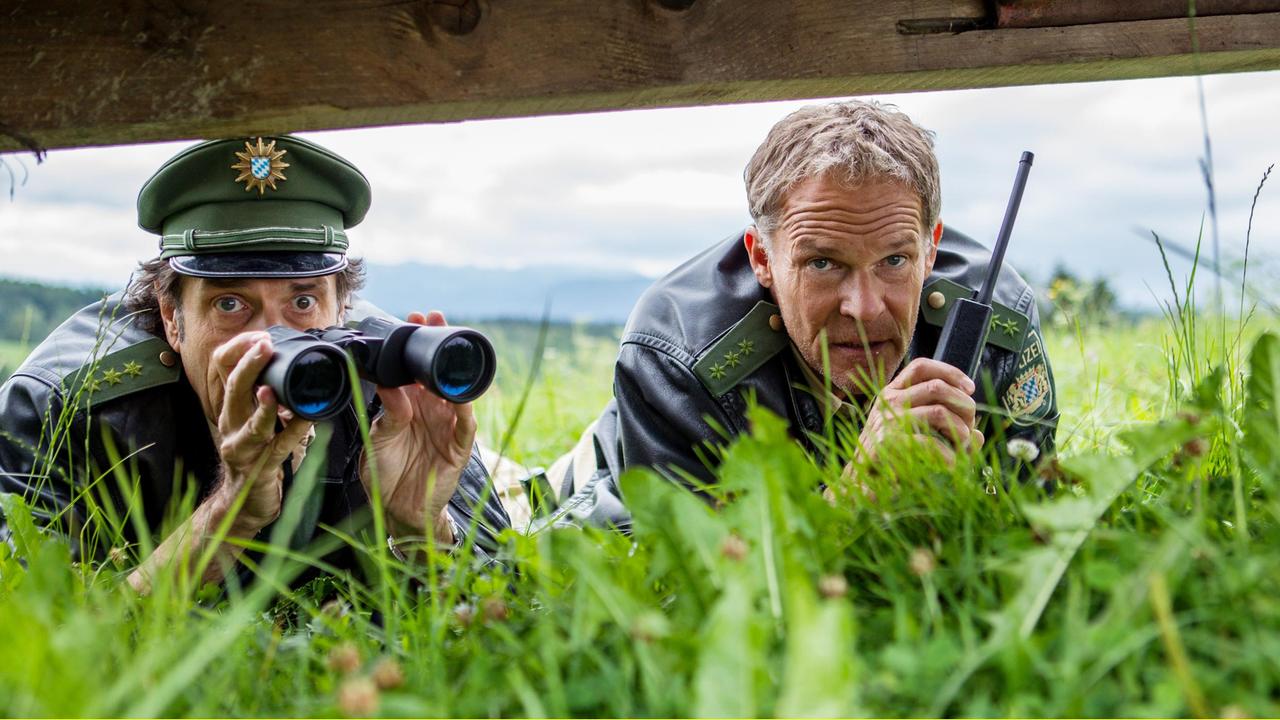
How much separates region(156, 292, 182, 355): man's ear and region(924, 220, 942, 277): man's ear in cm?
203

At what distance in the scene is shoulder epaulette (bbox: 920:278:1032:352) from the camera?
297 centimetres

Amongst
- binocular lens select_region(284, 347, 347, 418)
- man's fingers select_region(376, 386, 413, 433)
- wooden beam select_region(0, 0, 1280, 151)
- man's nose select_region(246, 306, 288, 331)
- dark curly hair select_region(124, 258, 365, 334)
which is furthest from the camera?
dark curly hair select_region(124, 258, 365, 334)

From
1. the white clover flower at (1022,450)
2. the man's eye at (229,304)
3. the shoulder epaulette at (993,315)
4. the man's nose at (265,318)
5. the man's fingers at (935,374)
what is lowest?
the white clover flower at (1022,450)

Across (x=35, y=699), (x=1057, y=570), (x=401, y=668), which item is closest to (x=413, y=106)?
(x=401, y=668)

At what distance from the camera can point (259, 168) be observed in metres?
2.74

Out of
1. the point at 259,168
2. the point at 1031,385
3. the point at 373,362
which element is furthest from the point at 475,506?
the point at 1031,385

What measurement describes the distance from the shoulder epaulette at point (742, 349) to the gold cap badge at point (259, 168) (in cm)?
120

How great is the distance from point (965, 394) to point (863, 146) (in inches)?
38.7

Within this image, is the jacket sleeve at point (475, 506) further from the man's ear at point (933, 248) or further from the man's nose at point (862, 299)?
the man's ear at point (933, 248)

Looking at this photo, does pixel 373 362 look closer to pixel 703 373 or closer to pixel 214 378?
pixel 214 378

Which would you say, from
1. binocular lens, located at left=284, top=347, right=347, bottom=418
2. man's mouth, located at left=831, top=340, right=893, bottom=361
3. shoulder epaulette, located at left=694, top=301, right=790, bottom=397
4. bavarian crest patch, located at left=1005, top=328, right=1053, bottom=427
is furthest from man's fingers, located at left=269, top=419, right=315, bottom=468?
bavarian crest patch, located at left=1005, top=328, right=1053, bottom=427

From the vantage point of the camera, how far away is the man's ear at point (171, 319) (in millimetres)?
2807

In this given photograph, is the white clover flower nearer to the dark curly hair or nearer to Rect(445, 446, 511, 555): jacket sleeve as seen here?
Rect(445, 446, 511, 555): jacket sleeve

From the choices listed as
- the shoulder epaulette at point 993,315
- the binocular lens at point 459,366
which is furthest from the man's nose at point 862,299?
the binocular lens at point 459,366
